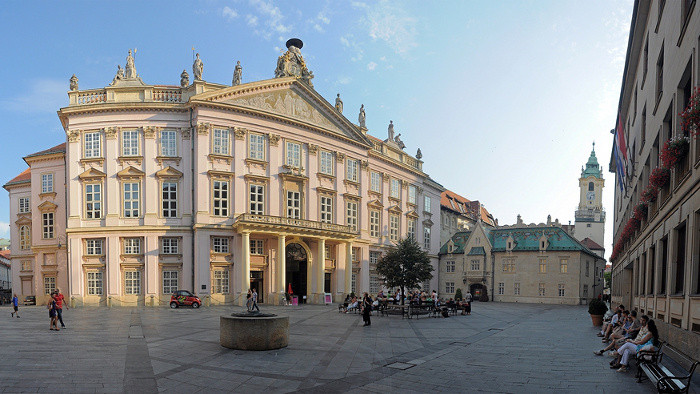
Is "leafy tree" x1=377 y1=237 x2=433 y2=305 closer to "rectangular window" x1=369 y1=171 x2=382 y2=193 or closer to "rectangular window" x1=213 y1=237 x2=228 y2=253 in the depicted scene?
"rectangular window" x1=369 y1=171 x2=382 y2=193

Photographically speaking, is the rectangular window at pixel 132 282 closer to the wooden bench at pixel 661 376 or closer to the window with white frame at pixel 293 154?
the window with white frame at pixel 293 154

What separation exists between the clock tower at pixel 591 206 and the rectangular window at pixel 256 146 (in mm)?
109579

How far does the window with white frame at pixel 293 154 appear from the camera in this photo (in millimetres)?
45531

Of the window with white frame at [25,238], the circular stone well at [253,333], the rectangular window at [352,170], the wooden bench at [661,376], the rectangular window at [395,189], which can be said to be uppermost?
the rectangular window at [352,170]

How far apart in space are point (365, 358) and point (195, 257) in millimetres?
28760

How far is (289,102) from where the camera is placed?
4631 centimetres

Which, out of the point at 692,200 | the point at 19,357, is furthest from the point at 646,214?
the point at 19,357

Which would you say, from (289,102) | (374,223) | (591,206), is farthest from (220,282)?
(591,206)

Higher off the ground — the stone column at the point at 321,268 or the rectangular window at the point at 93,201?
the rectangular window at the point at 93,201

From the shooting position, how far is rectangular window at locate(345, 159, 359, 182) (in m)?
51.5

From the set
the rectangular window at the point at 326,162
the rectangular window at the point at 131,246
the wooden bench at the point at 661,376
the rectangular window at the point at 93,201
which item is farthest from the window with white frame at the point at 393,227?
the wooden bench at the point at 661,376

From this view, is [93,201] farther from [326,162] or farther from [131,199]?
[326,162]

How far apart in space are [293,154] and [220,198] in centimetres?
856

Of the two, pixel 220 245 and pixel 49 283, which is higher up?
pixel 220 245
